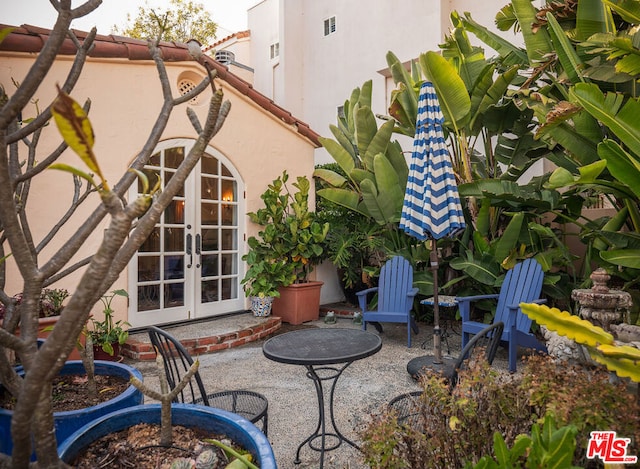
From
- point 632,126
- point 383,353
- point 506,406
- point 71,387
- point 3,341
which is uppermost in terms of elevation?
point 632,126

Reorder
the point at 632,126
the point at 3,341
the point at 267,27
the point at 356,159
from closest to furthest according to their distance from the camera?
the point at 3,341, the point at 632,126, the point at 356,159, the point at 267,27

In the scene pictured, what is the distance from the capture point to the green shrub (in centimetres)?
140

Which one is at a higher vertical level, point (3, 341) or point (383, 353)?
point (3, 341)

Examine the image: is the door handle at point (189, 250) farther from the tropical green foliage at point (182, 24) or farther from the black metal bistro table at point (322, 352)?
the tropical green foliage at point (182, 24)

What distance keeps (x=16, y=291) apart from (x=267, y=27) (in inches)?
441

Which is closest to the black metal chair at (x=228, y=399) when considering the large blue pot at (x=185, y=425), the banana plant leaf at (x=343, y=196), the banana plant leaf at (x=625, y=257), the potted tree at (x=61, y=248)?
the large blue pot at (x=185, y=425)

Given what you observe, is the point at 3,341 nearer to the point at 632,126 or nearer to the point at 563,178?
the point at 632,126

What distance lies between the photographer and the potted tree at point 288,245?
650 centimetres

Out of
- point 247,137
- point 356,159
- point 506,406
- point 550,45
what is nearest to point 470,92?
point 550,45

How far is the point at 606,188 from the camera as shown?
3.96m

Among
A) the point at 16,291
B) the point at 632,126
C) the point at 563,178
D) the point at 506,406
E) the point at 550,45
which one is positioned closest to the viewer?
the point at 506,406

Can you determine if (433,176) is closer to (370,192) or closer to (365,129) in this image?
(370,192)

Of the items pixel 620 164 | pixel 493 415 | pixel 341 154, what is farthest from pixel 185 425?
pixel 341 154

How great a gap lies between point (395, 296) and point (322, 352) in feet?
10.4
